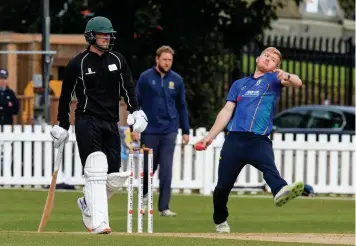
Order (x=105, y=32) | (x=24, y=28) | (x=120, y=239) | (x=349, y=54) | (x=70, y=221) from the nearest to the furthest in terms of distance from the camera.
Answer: (x=120, y=239) → (x=105, y=32) → (x=70, y=221) → (x=24, y=28) → (x=349, y=54)

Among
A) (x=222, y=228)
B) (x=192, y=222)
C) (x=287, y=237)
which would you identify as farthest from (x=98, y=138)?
(x=192, y=222)

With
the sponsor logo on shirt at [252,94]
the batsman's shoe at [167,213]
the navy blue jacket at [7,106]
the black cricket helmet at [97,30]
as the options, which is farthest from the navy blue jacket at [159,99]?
the navy blue jacket at [7,106]

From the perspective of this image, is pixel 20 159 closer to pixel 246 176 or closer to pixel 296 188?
pixel 246 176

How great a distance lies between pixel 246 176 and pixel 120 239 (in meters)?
11.7

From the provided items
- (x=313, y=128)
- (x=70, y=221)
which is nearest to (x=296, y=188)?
(x=70, y=221)

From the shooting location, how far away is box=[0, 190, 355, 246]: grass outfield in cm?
1232

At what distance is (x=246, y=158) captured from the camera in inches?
558

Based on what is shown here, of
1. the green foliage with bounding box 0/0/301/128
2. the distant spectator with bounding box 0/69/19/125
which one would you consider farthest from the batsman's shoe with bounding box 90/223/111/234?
the green foliage with bounding box 0/0/301/128

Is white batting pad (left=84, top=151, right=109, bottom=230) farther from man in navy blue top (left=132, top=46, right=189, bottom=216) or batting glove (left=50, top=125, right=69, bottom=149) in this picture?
man in navy blue top (left=132, top=46, right=189, bottom=216)

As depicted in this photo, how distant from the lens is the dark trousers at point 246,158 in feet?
46.2

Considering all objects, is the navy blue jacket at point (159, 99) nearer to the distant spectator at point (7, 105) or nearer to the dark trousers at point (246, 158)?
the dark trousers at point (246, 158)

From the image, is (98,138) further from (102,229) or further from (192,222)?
(192,222)

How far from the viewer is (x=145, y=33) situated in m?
29.9

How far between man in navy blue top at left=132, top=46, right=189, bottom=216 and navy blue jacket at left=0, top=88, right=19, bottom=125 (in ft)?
23.8
